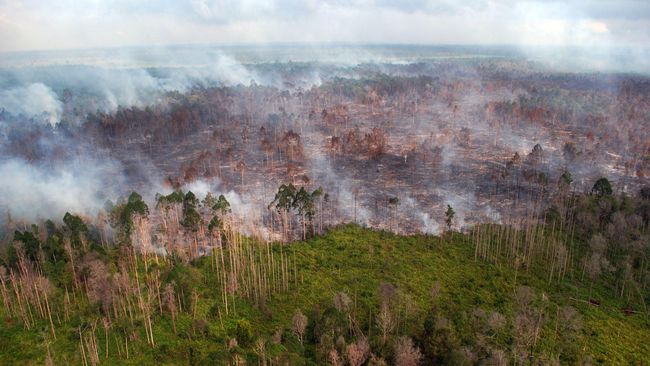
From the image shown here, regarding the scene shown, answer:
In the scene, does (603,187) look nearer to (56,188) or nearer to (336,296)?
(336,296)

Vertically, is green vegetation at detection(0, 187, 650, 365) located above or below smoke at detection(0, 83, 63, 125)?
below

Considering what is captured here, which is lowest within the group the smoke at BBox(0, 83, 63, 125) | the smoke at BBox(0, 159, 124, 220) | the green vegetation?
the green vegetation

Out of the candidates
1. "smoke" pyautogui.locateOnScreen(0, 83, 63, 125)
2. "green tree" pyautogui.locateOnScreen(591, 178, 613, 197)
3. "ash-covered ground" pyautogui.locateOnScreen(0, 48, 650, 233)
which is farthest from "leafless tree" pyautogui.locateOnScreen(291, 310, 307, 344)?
"smoke" pyautogui.locateOnScreen(0, 83, 63, 125)

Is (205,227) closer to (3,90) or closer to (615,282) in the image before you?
(615,282)

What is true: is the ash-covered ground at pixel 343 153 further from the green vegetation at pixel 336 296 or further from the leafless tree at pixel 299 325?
the leafless tree at pixel 299 325

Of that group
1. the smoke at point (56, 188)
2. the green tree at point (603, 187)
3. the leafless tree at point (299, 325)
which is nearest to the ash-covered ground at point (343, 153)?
the smoke at point (56, 188)

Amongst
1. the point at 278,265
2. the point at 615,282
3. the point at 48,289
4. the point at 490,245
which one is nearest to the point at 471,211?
the point at 490,245

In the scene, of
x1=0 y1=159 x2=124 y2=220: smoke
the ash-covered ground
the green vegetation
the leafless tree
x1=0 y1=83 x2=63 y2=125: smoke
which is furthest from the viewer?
x1=0 y1=83 x2=63 y2=125: smoke

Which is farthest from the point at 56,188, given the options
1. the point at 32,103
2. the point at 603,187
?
the point at 32,103

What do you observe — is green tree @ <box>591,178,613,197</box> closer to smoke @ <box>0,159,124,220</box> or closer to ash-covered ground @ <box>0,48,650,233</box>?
ash-covered ground @ <box>0,48,650,233</box>
